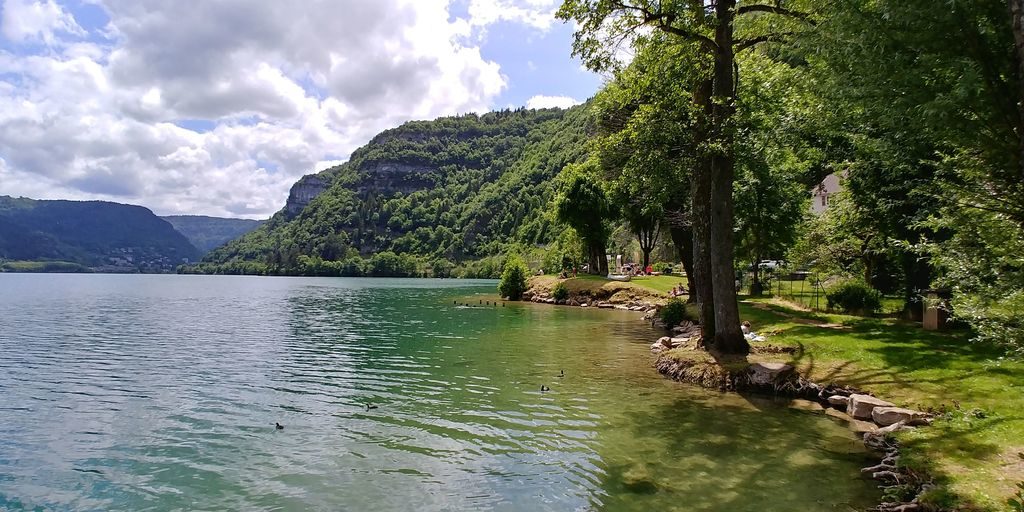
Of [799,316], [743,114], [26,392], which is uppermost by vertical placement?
[743,114]

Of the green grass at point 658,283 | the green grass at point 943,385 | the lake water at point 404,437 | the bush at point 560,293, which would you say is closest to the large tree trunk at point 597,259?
the bush at point 560,293

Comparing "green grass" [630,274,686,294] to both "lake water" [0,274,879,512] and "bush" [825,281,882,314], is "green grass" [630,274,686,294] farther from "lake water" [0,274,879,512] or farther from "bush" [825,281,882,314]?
"lake water" [0,274,879,512]

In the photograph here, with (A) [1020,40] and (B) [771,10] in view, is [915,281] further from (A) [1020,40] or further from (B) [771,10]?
(A) [1020,40]

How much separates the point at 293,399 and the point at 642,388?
10.3 meters

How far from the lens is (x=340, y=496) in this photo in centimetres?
875

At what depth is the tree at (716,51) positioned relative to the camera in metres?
15.4

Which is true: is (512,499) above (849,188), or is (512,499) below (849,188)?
below

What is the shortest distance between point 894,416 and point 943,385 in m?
2.15

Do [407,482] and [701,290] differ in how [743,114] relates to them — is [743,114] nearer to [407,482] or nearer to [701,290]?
[701,290]

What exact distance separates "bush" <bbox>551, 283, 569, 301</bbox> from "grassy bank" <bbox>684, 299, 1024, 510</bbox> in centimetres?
3334

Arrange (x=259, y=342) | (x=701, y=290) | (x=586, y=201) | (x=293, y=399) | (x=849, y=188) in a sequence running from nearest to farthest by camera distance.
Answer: (x=293, y=399) < (x=701, y=290) < (x=849, y=188) < (x=259, y=342) < (x=586, y=201)

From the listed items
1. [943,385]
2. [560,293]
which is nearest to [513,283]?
[560,293]

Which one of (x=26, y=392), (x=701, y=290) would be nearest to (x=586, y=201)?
(x=701, y=290)

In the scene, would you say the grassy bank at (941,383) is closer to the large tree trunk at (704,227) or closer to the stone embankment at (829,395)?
the stone embankment at (829,395)
